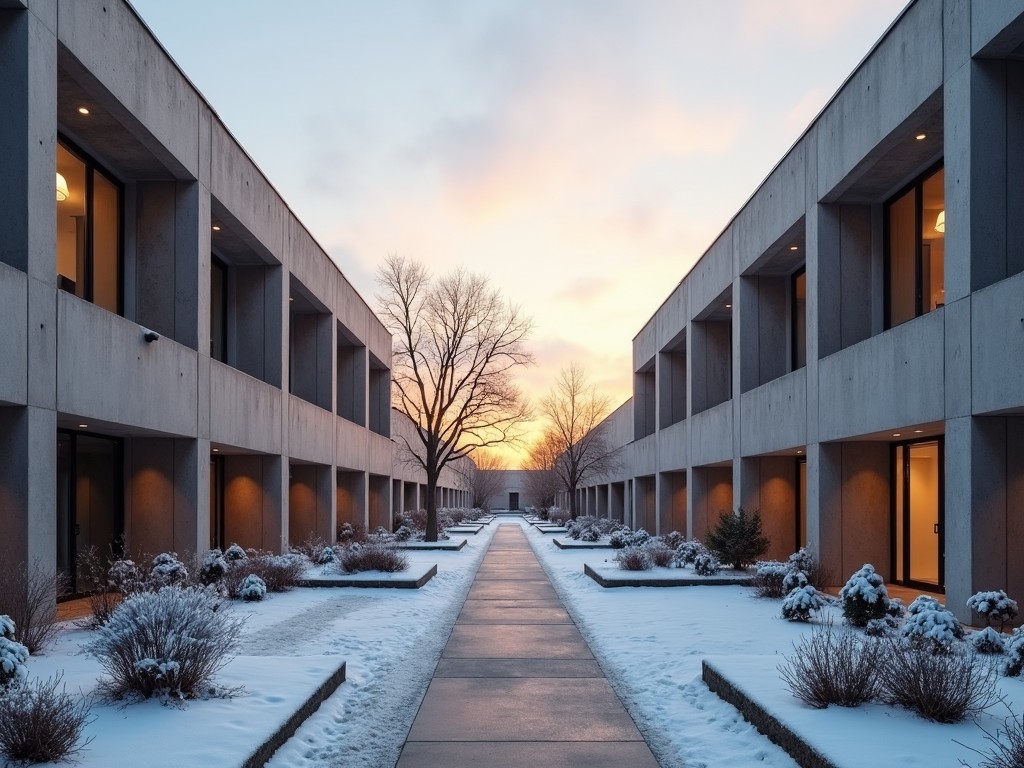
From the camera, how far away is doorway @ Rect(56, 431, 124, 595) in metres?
16.1

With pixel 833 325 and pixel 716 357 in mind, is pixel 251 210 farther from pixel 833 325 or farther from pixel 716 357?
pixel 716 357

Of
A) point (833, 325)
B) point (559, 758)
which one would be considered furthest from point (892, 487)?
point (559, 758)

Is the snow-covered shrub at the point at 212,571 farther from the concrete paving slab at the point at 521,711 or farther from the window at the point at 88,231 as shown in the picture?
the concrete paving slab at the point at 521,711

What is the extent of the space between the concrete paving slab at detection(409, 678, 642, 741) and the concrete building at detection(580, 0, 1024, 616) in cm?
653

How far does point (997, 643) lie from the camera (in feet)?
32.6

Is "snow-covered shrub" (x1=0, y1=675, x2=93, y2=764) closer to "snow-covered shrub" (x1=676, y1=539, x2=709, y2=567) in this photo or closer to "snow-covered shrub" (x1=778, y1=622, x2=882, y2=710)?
"snow-covered shrub" (x1=778, y1=622, x2=882, y2=710)

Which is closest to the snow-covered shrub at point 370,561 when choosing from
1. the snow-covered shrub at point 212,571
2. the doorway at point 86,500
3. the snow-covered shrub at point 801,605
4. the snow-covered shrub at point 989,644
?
the snow-covered shrub at point 212,571

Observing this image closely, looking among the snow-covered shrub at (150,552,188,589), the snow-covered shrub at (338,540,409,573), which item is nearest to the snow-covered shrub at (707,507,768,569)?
the snow-covered shrub at (338,540,409,573)

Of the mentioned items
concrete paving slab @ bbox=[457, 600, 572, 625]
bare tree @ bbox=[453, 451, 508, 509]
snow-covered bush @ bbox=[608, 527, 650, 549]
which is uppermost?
concrete paving slab @ bbox=[457, 600, 572, 625]

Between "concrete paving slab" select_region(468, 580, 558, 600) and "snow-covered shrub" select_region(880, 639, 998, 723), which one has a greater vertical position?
"snow-covered shrub" select_region(880, 639, 998, 723)

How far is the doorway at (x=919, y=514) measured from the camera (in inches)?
663

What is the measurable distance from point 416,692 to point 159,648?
2692 mm

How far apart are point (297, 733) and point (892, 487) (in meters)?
14.3

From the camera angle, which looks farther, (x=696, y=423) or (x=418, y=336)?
(x=418, y=336)
